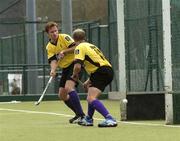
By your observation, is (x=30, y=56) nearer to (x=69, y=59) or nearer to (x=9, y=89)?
(x=9, y=89)

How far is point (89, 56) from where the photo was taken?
10875mm

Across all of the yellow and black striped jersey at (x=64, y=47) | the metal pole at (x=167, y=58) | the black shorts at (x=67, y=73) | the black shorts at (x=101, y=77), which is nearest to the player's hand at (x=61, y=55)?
the yellow and black striped jersey at (x=64, y=47)

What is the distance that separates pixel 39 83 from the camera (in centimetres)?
2805

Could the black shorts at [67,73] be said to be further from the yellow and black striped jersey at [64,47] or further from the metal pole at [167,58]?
the metal pole at [167,58]

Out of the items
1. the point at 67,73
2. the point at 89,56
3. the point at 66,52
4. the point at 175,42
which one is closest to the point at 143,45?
the point at 67,73

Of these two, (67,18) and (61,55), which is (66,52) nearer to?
(61,55)

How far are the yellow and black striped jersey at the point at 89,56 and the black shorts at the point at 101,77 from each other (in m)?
0.06

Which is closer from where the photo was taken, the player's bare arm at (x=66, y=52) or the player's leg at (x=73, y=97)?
the player's bare arm at (x=66, y=52)

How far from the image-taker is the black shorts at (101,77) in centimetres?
1097

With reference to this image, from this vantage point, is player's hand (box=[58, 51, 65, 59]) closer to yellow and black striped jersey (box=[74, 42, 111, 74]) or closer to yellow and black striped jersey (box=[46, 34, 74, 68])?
yellow and black striped jersey (box=[46, 34, 74, 68])

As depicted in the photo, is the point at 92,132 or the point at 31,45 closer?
the point at 92,132

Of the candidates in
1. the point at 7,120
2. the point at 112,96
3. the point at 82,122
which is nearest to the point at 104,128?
the point at 82,122

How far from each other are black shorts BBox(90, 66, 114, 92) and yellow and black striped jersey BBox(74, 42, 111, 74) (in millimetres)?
65

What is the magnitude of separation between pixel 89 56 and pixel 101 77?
403 mm
